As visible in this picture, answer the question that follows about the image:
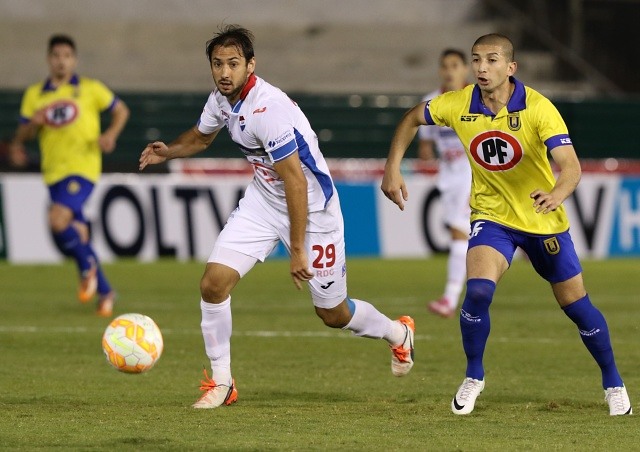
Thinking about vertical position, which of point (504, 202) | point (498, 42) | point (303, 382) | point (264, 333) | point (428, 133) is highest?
point (498, 42)

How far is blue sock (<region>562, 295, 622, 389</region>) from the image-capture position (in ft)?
24.4

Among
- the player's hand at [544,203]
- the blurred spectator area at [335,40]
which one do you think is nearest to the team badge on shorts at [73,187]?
the player's hand at [544,203]

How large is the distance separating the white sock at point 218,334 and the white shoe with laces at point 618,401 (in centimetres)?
202

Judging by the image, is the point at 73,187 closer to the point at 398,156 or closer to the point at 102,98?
the point at 102,98

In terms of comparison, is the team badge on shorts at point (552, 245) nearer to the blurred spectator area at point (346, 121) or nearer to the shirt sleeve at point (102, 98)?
the shirt sleeve at point (102, 98)

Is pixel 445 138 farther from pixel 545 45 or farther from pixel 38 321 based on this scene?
pixel 545 45

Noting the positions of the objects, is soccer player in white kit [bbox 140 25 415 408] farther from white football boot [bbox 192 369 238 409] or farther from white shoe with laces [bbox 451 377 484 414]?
white shoe with laces [bbox 451 377 484 414]

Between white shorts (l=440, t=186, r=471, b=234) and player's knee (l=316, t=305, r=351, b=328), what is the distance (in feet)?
16.3

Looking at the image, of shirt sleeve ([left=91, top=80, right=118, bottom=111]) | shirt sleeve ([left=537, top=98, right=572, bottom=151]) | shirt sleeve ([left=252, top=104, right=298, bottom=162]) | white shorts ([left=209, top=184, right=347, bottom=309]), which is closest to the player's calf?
white shorts ([left=209, top=184, right=347, bottom=309])

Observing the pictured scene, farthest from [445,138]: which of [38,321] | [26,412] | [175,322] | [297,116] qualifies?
[26,412]

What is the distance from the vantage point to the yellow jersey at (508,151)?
24.0 feet

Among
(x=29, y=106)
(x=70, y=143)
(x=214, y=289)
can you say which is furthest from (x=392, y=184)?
(x=29, y=106)

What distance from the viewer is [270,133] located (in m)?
7.36

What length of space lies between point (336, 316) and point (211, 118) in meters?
1.34
